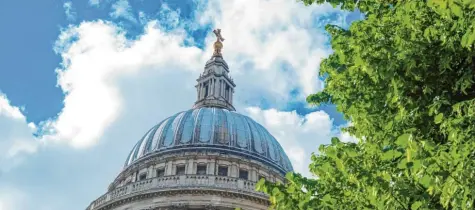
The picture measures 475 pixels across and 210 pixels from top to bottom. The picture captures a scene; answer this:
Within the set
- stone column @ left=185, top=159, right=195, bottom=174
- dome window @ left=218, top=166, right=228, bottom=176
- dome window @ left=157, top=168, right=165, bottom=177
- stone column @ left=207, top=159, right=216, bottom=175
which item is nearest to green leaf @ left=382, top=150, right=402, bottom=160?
stone column @ left=207, top=159, right=216, bottom=175

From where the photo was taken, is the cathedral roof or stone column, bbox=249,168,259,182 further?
the cathedral roof

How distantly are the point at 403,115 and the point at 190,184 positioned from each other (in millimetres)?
31863

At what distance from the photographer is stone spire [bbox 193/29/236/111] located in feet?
192

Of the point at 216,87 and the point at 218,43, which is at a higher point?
the point at 218,43

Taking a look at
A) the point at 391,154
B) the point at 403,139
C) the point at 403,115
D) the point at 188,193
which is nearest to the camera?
the point at 403,139

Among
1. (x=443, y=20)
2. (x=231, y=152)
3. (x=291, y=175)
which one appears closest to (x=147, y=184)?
(x=231, y=152)

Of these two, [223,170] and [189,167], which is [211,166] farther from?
[189,167]

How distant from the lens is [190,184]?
136 ft

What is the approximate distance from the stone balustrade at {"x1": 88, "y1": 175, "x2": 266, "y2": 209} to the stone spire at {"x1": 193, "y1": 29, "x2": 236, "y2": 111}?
16.0 meters

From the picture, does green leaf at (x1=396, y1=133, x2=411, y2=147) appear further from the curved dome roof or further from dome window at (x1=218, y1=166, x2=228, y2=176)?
the curved dome roof

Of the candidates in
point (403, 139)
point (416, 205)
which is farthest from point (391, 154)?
point (416, 205)

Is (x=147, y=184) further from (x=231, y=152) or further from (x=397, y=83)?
(x=397, y=83)

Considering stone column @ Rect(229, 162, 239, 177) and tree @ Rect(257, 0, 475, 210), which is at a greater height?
stone column @ Rect(229, 162, 239, 177)

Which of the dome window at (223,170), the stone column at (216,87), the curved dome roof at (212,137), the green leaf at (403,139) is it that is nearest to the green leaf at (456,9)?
the green leaf at (403,139)
